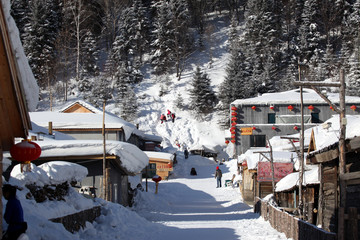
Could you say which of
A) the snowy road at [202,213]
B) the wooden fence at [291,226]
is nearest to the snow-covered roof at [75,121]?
the snowy road at [202,213]

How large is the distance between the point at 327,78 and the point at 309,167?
168 feet

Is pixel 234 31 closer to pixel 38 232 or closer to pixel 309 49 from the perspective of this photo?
pixel 309 49

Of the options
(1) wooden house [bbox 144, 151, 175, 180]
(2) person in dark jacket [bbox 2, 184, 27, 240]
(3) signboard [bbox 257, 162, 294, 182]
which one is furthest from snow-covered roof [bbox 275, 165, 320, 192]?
(1) wooden house [bbox 144, 151, 175, 180]

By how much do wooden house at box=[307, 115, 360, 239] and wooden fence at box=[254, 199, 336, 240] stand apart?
47 centimetres

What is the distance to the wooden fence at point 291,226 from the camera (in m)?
9.27

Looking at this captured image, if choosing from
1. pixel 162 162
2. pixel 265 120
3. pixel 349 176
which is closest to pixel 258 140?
pixel 265 120

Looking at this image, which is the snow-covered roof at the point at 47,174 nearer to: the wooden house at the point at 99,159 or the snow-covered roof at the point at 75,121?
the wooden house at the point at 99,159

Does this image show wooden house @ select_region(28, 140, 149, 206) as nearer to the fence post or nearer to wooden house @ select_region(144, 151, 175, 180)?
the fence post

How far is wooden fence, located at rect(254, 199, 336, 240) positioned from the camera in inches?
365

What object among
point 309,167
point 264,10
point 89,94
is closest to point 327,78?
point 264,10

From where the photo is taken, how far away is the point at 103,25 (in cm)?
8794

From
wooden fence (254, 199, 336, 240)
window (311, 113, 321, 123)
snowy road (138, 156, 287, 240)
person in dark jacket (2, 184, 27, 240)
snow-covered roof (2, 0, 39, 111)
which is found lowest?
snowy road (138, 156, 287, 240)

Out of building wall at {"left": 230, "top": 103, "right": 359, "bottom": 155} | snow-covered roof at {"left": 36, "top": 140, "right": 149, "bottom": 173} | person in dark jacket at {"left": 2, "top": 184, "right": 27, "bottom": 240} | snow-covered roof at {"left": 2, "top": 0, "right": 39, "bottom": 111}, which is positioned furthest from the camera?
building wall at {"left": 230, "top": 103, "right": 359, "bottom": 155}

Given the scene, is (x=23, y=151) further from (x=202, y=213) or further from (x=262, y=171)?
(x=262, y=171)
